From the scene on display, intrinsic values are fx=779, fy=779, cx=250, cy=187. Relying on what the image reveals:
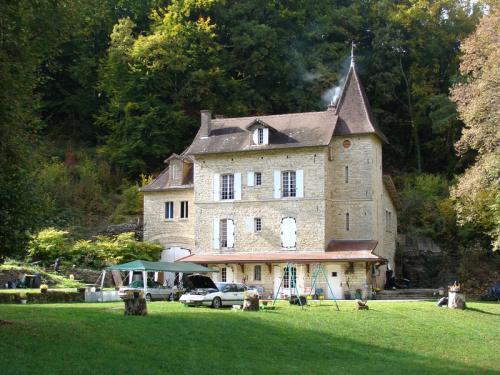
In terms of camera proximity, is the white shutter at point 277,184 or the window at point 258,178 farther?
the window at point 258,178

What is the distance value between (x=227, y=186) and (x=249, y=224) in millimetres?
2563

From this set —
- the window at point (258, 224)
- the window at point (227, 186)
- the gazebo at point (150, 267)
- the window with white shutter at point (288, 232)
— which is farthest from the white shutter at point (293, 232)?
the gazebo at point (150, 267)

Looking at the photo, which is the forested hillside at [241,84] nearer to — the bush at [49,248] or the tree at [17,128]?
the bush at [49,248]

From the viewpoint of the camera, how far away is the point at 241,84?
57.8 m

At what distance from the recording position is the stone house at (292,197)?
4125cm

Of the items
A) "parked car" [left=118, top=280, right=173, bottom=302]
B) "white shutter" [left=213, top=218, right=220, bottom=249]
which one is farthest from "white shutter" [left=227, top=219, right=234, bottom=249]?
"parked car" [left=118, top=280, right=173, bottom=302]

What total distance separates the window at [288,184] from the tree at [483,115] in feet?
31.1

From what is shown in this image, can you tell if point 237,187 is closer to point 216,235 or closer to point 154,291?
point 216,235

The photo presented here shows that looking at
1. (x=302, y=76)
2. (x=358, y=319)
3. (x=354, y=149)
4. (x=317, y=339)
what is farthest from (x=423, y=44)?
(x=317, y=339)

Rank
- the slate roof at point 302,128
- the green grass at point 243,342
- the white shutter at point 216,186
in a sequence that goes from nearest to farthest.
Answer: the green grass at point 243,342
the slate roof at point 302,128
the white shutter at point 216,186

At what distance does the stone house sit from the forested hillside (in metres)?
8.15

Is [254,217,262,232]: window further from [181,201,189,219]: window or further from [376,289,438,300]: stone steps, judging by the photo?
[376,289,438,300]: stone steps

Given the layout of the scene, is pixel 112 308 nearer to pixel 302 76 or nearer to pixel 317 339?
pixel 317 339

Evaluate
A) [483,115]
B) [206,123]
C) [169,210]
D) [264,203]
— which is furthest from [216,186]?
[483,115]
